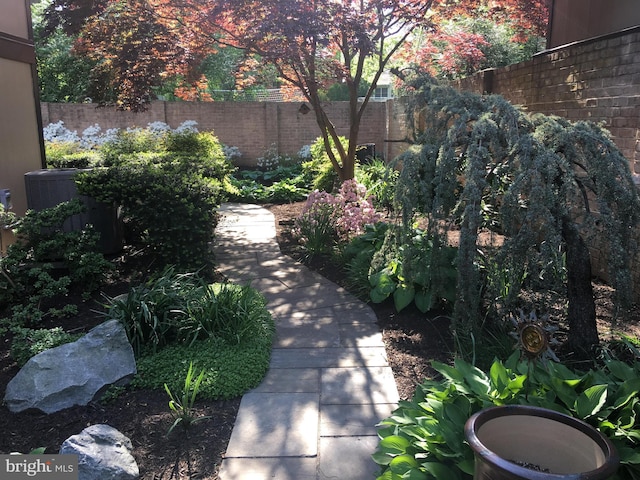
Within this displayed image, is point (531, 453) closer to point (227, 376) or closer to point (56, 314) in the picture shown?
point (227, 376)

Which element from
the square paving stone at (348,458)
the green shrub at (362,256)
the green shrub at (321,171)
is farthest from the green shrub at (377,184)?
the square paving stone at (348,458)

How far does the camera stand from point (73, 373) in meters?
3.28

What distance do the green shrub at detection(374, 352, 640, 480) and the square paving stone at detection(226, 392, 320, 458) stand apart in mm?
532

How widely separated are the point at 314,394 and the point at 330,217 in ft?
11.7

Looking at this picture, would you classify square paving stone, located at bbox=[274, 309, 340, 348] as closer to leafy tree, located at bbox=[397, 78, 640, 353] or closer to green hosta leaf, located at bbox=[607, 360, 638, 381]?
leafy tree, located at bbox=[397, 78, 640, 353]

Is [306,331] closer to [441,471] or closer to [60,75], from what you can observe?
[441,471]

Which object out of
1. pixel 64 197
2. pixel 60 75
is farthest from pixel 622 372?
pixel 60 75

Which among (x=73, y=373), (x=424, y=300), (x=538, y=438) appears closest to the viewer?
(x=538, y=438)

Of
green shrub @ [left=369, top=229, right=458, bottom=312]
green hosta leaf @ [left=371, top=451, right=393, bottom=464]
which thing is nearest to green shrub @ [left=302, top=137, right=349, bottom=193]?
green shrub @ [left=369, top=229, right=458, bottom=312]

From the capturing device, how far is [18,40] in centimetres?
639

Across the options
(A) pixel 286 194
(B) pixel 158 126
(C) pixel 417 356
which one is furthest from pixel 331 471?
(B) pixel 158 126

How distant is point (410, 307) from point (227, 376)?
196 centimetres

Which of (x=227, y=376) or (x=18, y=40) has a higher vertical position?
(x=18, y=40)

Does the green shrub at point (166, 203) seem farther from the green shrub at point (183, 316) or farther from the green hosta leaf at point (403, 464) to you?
the green hosta leaf at point (403, 464)
